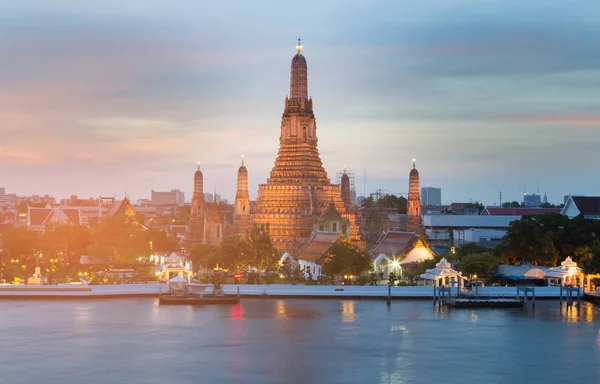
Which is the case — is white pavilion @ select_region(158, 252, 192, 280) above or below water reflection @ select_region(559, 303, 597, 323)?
above

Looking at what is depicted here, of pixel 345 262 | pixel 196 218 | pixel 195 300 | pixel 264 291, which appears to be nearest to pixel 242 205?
pixel 196 218

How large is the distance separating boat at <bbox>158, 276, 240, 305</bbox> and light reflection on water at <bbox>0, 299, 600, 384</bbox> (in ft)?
4.26

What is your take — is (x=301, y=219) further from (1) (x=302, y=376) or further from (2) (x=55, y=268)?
(1) (x=302, y=376)

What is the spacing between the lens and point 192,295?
61.9m

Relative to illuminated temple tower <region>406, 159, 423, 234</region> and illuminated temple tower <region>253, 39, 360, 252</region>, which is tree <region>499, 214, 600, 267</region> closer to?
illuminated temple tower <region>253, 39, 360, 252</region>

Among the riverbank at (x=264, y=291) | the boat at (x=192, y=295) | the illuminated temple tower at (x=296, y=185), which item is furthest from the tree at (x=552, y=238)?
the boat at (x=192, y=295)

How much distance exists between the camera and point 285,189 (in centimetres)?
8800

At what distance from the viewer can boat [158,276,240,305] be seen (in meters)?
60.9

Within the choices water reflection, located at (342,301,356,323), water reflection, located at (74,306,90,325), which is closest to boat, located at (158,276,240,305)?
water reflection, located at (74,306,90,325)

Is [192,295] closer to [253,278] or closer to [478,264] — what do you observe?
[253,278]

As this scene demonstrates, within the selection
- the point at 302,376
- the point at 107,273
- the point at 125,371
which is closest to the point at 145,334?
the point at 125,371

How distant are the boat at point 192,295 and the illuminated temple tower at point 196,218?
34699 mm

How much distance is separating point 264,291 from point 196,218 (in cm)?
3952

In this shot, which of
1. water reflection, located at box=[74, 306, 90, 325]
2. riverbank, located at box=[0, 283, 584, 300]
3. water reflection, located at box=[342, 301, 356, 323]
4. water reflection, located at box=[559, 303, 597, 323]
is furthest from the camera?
riverbank, located at box=[0, 283, 584, 300]
